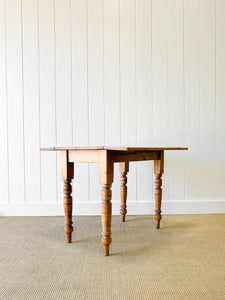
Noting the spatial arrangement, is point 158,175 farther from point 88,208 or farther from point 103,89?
point 103,89

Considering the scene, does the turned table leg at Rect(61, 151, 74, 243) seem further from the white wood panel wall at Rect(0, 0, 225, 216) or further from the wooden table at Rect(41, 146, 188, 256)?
the white wood panel wall at Rect(0, 0, 225, 216)

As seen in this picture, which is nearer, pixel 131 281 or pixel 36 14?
pixel 131 281

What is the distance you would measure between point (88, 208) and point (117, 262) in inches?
38.9

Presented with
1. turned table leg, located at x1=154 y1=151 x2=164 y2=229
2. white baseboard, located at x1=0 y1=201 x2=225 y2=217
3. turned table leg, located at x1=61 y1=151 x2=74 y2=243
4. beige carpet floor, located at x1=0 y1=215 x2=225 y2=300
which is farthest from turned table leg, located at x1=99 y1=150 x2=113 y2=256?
white baseboard, located at x1=0 y1=201 x2=225 y2=217

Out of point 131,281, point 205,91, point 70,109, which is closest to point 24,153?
point 70,109

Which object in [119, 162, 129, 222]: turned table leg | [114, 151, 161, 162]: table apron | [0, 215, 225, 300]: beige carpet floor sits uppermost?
[114, 151, 161, 162]: table apron

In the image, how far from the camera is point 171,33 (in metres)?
2.30

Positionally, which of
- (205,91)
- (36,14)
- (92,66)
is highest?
(36,14)

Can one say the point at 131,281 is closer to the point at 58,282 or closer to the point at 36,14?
the point at 58,282

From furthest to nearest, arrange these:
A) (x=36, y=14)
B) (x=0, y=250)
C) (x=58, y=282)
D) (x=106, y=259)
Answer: (x=36, y=14) → (x=0, y=250) → (x=106, y=259) → (x=58, y=282)

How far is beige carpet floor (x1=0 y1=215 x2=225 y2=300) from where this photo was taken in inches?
42.2

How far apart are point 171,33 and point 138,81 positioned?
Answer: 1.66ft

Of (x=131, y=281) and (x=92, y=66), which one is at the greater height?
(x=92, y=66)

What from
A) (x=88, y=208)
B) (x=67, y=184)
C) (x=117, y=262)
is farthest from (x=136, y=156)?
(x=88, y=208)
